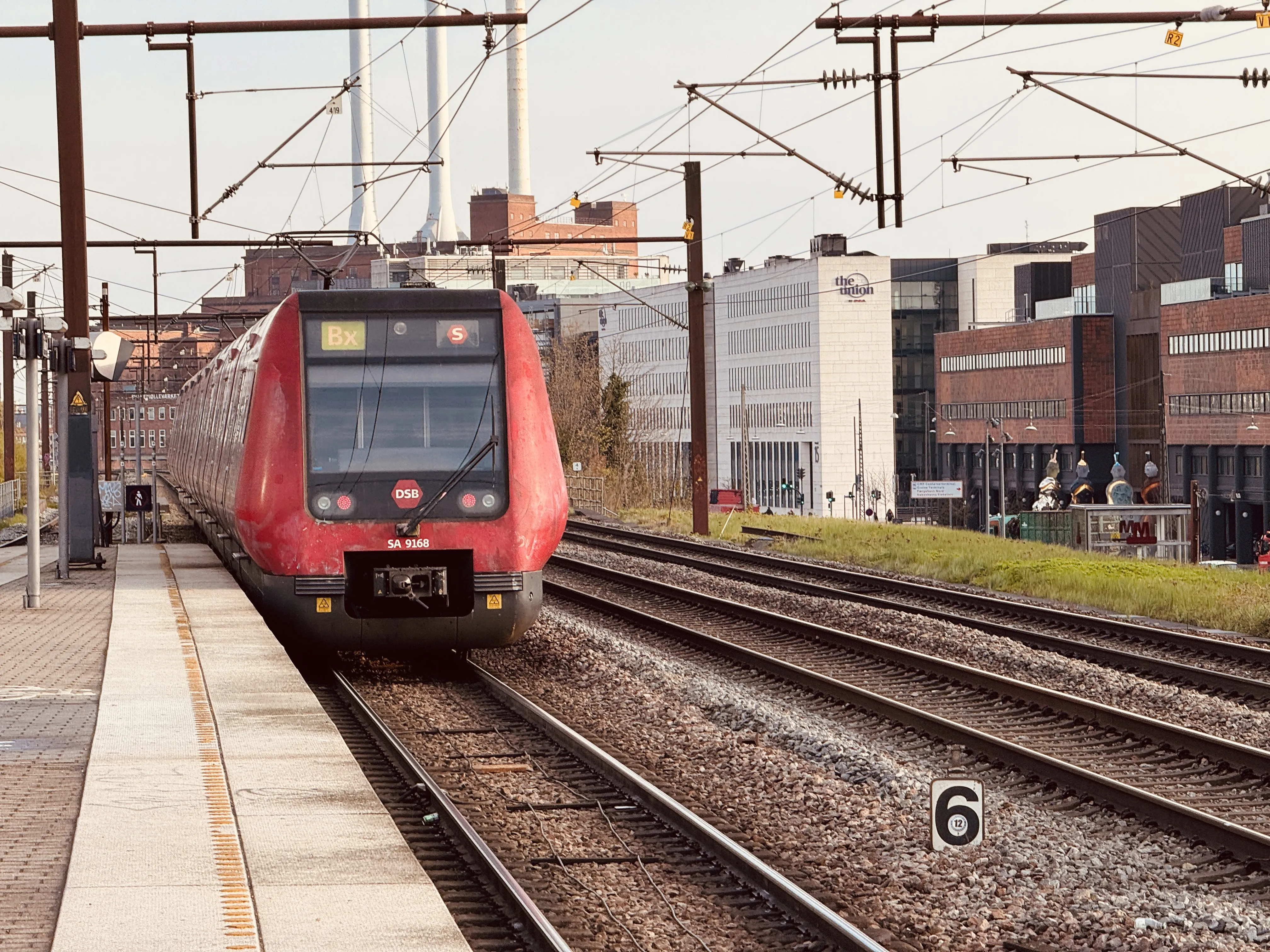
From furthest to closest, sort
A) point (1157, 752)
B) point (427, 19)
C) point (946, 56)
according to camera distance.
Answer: point (946, 56)
point (427, 19)
point (1157, 752)

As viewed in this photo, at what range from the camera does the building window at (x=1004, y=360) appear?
111 m

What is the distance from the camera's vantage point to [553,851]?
→ 28.9ft

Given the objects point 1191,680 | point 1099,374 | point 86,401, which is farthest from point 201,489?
point 1099,374

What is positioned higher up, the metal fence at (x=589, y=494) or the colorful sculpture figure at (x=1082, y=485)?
the metal fence at (x=589, y=494)

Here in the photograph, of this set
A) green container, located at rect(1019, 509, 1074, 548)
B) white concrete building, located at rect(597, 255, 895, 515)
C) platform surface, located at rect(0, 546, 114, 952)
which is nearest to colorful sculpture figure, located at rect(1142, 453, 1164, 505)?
green container, located at rect(1019, 509, 1074, 548)

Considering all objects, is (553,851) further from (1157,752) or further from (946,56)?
(946,56)

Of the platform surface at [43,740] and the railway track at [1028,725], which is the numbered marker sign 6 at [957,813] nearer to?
the railway track at [1028,725]

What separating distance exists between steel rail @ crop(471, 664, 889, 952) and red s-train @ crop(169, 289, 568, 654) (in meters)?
1.75

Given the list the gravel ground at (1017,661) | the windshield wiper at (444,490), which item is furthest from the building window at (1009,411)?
the windshield wiper at (444,490)

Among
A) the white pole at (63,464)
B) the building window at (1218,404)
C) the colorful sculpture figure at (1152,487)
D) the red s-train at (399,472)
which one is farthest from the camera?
the building window at (1218,404)

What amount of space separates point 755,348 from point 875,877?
437ft

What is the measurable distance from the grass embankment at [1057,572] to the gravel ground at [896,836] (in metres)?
8.08

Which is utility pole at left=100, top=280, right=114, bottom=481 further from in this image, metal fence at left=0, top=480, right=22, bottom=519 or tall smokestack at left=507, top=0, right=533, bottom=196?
tall smokestack at left=507, top=0, right=533, bottom=196

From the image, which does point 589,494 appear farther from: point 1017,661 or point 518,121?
point 518,121
